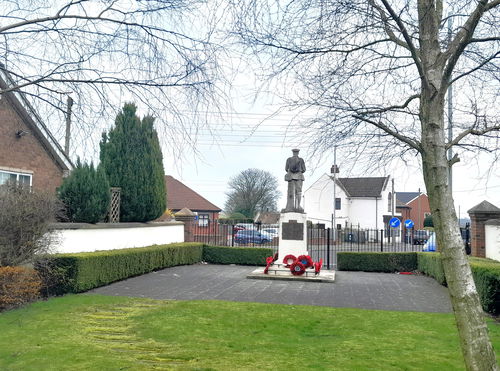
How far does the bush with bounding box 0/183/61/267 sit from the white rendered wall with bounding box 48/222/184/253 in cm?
67

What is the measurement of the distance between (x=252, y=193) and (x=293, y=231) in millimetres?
41986

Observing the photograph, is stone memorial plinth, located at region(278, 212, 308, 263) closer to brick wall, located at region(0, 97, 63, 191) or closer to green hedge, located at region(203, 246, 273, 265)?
green hedge, located at region(203, 246, 273, 265)

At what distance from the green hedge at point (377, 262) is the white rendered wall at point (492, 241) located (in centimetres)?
417

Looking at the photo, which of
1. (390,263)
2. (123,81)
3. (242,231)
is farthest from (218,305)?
(242,231)

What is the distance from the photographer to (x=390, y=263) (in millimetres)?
17531

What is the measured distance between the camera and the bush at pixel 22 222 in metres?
8.77

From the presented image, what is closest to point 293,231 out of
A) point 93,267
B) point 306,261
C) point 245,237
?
point 306,261

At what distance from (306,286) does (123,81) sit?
10170mm

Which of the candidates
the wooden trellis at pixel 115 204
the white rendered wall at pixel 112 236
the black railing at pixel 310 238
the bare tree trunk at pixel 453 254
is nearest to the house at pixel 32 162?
the white rendered wall at pixel 112 236

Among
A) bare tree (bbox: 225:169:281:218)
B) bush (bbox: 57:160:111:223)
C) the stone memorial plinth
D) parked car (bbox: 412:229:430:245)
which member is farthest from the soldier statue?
bare tree (bbox: 225:169:281:218)

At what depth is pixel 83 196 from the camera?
41.8 ft

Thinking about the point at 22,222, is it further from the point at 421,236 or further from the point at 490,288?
the point at 421,236

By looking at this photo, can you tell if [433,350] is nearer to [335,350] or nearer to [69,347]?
[335,350]

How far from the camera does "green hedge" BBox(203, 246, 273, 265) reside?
61.5 feet
